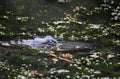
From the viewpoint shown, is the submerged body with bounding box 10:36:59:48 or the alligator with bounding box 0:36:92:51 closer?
the alligator with bounding box 0:36:92:51

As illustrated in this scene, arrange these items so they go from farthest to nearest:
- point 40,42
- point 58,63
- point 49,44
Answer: point 40,42, point 49,44, point 58,63

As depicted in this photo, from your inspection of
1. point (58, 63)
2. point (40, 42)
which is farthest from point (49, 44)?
point (58, 63)

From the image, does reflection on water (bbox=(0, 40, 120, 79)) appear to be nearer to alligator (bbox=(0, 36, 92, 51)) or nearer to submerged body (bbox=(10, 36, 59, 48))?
alligator (bbox=(0, 36, 92, 51))

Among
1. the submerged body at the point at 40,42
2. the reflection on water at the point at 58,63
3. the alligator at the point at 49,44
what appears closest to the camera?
the reflection on water at the point at 58,63

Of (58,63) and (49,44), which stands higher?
(49,44)

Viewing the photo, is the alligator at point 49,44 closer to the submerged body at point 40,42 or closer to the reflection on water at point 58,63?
the submerged body at point 40,42

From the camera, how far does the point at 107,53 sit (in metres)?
20.3

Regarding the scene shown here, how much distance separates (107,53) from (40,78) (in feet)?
17.1

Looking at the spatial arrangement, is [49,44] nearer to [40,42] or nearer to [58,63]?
[40,42]

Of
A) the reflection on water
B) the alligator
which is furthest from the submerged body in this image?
the reflection on water

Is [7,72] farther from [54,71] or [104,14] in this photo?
[104,14]

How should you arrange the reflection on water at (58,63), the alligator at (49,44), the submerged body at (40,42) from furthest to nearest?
the submerged body at (40,42)
the alligator at (49,44)
the reflection on water at (58,63)

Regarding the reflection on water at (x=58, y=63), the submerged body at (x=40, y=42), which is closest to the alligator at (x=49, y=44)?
the submerged body at (x=40, y=42)

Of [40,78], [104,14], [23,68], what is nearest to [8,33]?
[23,68]
